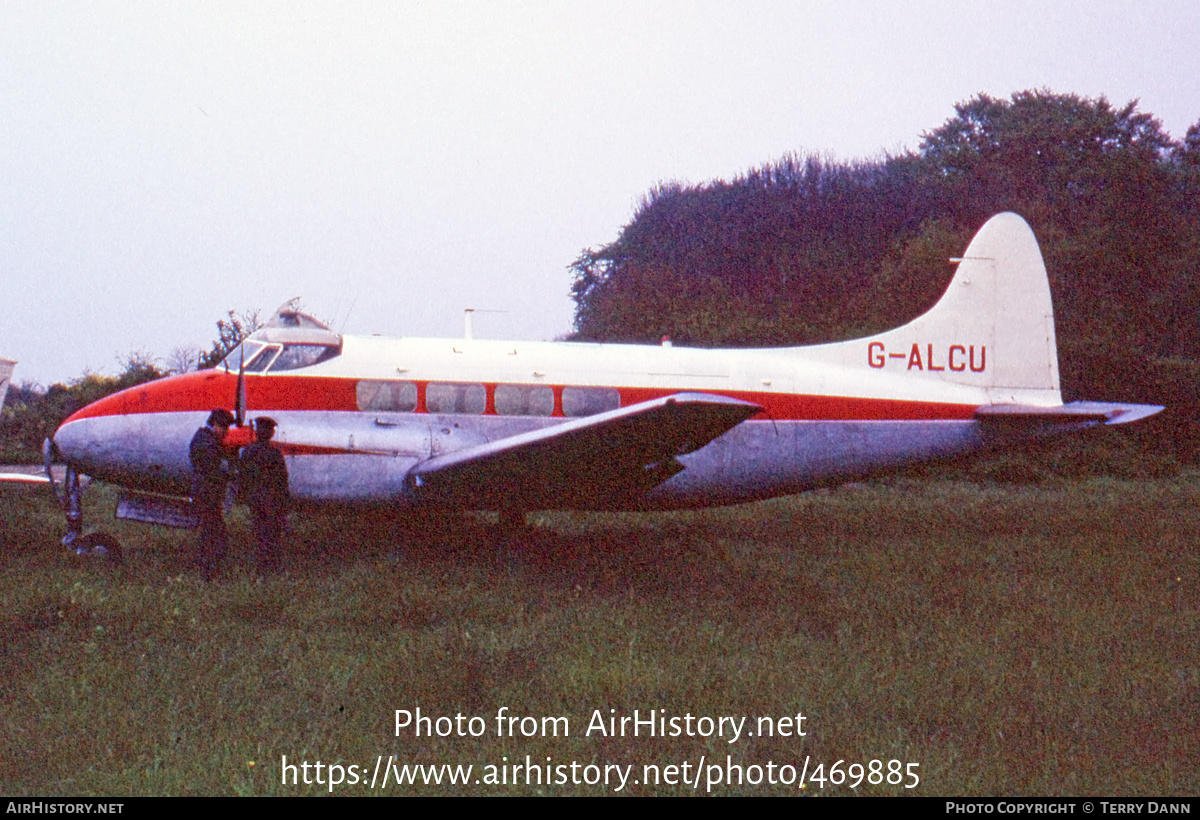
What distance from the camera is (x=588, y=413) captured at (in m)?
9.71

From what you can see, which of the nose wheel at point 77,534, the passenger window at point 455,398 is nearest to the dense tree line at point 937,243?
the passenger window at point 455,398

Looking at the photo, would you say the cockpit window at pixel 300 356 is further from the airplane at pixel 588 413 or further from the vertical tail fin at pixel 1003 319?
the vertical tail fin at pixel 1003 319

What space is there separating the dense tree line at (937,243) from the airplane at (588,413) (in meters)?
8.94

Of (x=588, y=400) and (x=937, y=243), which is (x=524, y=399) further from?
(x=937, y=243)

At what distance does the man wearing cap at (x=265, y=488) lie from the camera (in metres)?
8.05

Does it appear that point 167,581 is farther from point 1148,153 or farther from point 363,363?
point 1148,153

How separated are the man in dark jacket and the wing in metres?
1.82

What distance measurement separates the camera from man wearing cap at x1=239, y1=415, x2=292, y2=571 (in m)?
8.05

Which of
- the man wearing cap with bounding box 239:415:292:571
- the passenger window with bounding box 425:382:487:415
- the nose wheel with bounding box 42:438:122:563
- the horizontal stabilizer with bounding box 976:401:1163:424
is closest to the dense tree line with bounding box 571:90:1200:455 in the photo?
the horizontal stabilizer with bounding box 976:401:1163:424

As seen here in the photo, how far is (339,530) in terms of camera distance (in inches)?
426

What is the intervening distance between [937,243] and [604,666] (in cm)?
2278

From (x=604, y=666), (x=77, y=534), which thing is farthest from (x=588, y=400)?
(x=77, y=534)

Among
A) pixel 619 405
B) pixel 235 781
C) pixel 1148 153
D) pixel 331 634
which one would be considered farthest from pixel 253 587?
pixel 1148 153

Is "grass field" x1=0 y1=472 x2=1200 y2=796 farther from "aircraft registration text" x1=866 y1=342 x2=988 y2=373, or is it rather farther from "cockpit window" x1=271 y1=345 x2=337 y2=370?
"aircraft registration text" x1=866 y1=342 x2=988 y2=373
